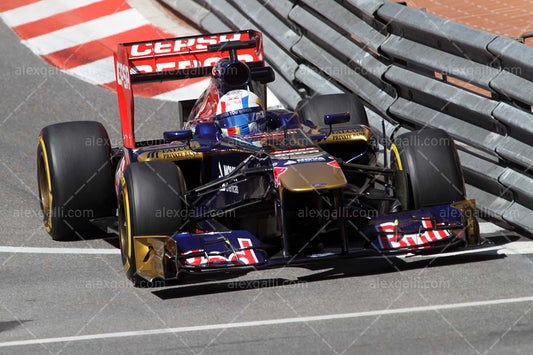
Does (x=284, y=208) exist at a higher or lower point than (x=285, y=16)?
lower

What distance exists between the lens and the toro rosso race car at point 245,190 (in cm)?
669

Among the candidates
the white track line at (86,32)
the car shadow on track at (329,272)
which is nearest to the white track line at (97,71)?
the white track line at (86,32)

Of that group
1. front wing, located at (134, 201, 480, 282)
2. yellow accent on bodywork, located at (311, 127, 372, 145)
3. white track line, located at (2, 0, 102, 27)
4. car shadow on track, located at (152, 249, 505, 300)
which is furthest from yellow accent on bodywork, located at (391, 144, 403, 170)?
white track line, located at (2, 0, 102, 27)

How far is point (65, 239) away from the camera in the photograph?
8.44 meters

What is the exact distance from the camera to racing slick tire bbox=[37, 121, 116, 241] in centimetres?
825

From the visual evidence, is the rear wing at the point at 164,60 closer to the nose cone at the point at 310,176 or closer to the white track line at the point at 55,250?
the white track line at the point at 55,250

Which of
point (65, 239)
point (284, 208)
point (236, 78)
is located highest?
point (236, 78)

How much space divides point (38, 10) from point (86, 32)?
3.95ft

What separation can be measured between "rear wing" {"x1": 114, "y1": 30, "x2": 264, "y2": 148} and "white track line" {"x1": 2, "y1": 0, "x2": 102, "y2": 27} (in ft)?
18.5

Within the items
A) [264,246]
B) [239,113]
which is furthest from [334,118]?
[264,246]

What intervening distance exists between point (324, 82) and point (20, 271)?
4631 mm

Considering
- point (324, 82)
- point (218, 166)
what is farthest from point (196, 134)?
point (324, 82)

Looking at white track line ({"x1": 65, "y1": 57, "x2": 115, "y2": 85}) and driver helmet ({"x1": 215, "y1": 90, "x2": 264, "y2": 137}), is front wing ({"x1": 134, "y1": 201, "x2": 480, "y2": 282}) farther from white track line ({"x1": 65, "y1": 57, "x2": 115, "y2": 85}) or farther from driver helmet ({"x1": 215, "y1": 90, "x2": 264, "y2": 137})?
white track line ({"x1": 65, "y1": 57, "x2": 115, "y2": 85})

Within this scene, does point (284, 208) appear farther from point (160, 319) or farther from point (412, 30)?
point (412, 30)
